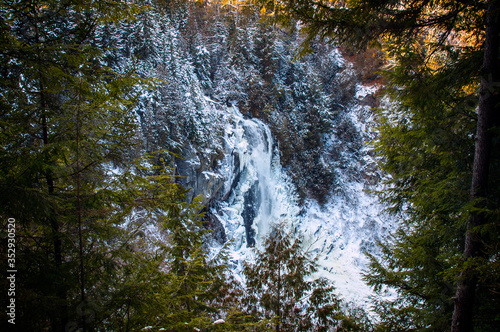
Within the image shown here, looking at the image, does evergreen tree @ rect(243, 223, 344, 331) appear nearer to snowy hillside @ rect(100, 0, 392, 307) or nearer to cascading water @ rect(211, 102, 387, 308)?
snowy hillside @ rect(100, 0, 392, 307)

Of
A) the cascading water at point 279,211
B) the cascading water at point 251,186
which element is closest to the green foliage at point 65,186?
the cascading water at point 279,211

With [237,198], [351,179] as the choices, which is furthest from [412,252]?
[351,179]

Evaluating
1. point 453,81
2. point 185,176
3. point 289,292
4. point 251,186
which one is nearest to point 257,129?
point 251,186

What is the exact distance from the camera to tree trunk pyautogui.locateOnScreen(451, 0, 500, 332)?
2748 mm

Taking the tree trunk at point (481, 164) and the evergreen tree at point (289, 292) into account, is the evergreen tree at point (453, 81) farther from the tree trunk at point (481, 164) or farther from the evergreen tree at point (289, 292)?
the evergreen tree at point (289, 292)

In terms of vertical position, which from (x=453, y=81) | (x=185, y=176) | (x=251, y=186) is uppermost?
(x=251, y=186)

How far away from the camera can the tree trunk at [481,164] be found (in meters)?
2.75

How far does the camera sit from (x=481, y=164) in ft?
9.41

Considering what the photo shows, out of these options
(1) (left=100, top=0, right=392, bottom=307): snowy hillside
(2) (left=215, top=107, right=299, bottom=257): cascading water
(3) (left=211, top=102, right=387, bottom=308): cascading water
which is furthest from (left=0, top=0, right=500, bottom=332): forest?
(3) (left=211, top=102, right=387, bottom=308): cascading water

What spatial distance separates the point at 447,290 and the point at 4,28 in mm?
5920

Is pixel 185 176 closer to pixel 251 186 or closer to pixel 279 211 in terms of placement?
pixel 251 186

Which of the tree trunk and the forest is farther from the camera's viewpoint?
the tree trunk

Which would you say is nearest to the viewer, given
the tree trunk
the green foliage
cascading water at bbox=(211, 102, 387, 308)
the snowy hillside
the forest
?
the green foliage

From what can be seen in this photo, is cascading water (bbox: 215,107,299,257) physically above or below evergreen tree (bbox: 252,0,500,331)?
above
